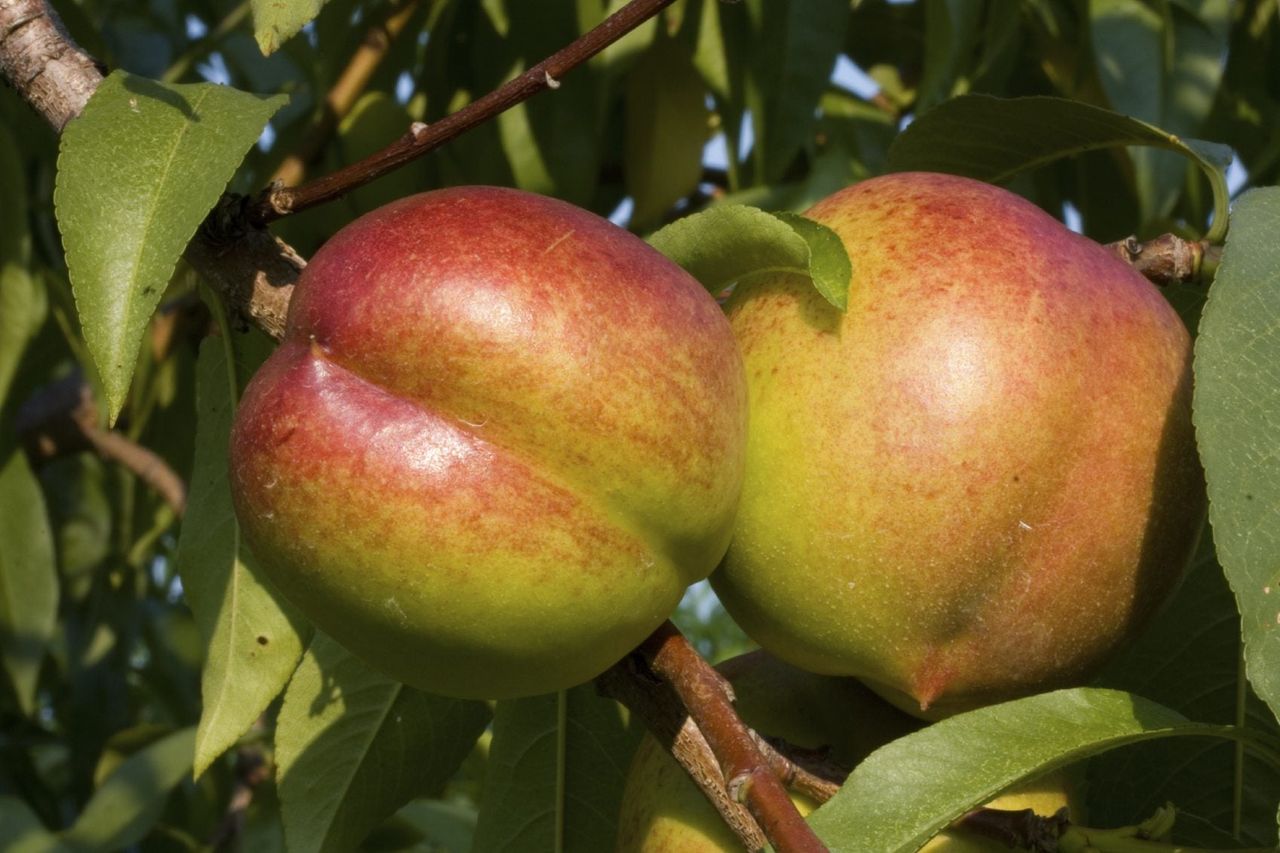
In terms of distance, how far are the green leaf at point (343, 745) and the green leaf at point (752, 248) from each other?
0.42m

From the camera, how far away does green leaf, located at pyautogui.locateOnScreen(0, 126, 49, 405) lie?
→ 1731 mm

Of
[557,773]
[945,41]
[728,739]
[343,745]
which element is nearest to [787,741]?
[728,739]

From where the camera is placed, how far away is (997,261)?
3.00ft

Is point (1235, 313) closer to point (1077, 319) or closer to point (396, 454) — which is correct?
point (1077, 319)

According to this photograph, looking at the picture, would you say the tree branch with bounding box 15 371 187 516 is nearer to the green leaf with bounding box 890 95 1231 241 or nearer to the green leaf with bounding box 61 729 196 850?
the green leaf with bounding box 61 729 196 850

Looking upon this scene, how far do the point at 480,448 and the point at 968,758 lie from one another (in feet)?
1.02

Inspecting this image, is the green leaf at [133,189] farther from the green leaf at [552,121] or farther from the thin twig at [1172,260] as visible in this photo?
the green leaf at [552,121]

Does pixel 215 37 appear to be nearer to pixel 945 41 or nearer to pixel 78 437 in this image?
pixel 78 437

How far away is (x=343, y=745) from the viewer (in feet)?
3.87

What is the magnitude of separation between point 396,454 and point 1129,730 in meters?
0.43

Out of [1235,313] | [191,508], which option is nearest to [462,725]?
[191,508]

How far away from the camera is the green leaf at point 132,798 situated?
182cm

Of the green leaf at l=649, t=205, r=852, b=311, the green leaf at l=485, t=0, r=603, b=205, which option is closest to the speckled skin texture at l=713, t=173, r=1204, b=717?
the green leaf at l=649, t=205, r=852, b=311

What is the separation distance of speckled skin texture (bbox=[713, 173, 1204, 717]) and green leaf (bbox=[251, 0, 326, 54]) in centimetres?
35
